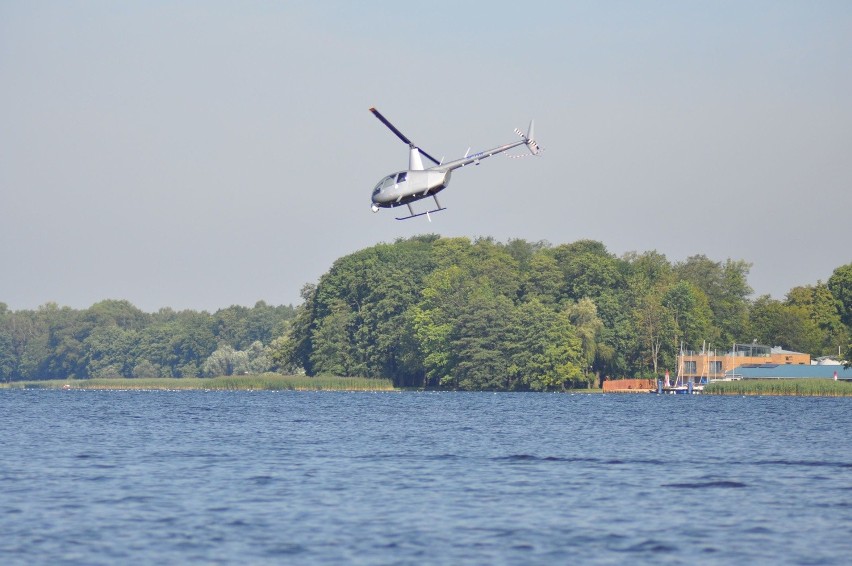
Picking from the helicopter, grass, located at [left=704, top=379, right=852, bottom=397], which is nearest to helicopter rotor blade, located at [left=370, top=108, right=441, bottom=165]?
the helicopter

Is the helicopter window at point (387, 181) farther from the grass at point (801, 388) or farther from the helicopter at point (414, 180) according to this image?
the grass at point (801, 388)

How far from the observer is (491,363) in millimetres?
132125

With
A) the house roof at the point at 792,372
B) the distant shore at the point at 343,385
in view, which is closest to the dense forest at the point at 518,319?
the distant shore at the point at 343,385

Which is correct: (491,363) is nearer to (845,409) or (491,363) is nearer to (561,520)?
(845,409)

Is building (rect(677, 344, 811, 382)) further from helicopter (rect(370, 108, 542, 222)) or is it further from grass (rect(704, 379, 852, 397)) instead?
helicopter (rect(370, 108, 542, 222))

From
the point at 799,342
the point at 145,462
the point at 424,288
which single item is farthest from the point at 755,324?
the point at 145,462

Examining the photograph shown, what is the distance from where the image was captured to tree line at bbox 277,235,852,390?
132m

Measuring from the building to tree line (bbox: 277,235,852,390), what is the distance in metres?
1.91

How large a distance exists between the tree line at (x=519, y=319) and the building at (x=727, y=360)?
6.26 feet

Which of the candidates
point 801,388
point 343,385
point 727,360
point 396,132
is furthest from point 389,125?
point 727,360

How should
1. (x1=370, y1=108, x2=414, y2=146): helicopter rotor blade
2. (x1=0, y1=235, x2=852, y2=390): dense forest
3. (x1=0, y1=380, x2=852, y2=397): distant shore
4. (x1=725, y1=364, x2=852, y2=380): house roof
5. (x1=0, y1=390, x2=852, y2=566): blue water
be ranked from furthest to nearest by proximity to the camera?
(x1=725, y1=364, x2=852, y2=380): house roof, (x1=0, y1=235, x2=852, y2=390): dense forest, (x1=0, y1=380, x2=852, y2=397): distant shore, (x1=370, y1=108, x2=414, y2=146): helicopter rotor blade, (x1=0, y1=390, x2=852, y2=566): blue water

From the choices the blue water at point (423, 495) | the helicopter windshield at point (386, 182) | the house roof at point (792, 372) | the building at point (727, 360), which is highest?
the helicopter windshield at point (386, 182)

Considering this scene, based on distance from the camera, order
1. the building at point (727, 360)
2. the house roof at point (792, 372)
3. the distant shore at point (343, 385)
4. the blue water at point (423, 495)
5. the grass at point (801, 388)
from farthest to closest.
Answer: the building at point (727, 360)
the house roof at point (792, 372)
the distant shore at point (343, 385)
the grass at point (801, 388)
the blue water at point (423, 495)

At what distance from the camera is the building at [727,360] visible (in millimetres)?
146125
